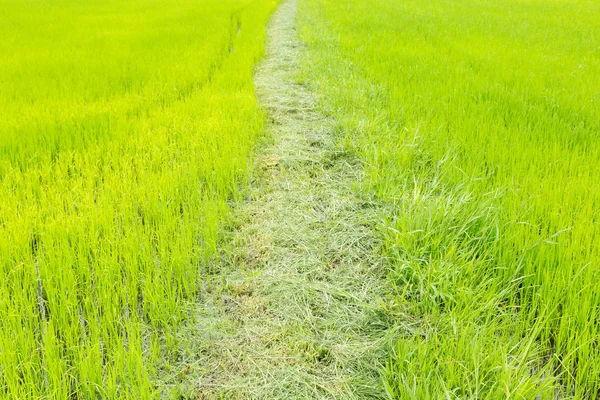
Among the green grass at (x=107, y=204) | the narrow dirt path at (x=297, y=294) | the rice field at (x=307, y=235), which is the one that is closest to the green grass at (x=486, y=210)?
the rice field at (x=307, y=235)

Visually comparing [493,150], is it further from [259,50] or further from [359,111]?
[259,50]

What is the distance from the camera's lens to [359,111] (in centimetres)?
348

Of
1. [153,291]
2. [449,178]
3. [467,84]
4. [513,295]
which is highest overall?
[467,84]

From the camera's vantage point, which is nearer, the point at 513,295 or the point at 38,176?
the point at 513,295

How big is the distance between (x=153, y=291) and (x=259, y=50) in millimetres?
5508

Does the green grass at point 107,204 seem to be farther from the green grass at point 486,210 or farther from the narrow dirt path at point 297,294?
the green grass at point 486,210

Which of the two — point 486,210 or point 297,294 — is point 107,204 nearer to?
point 297,294

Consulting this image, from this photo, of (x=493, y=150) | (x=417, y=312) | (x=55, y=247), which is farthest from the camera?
(x=493, y=150)

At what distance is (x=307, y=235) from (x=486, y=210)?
899mm

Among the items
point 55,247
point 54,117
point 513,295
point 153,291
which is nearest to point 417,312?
point 513,295

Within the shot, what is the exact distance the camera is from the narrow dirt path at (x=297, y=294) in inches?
48.6

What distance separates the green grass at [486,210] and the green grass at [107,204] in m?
0.88

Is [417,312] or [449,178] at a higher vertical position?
[449,178]

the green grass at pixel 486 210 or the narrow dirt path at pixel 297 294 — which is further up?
the green grass at pixel 486 210
